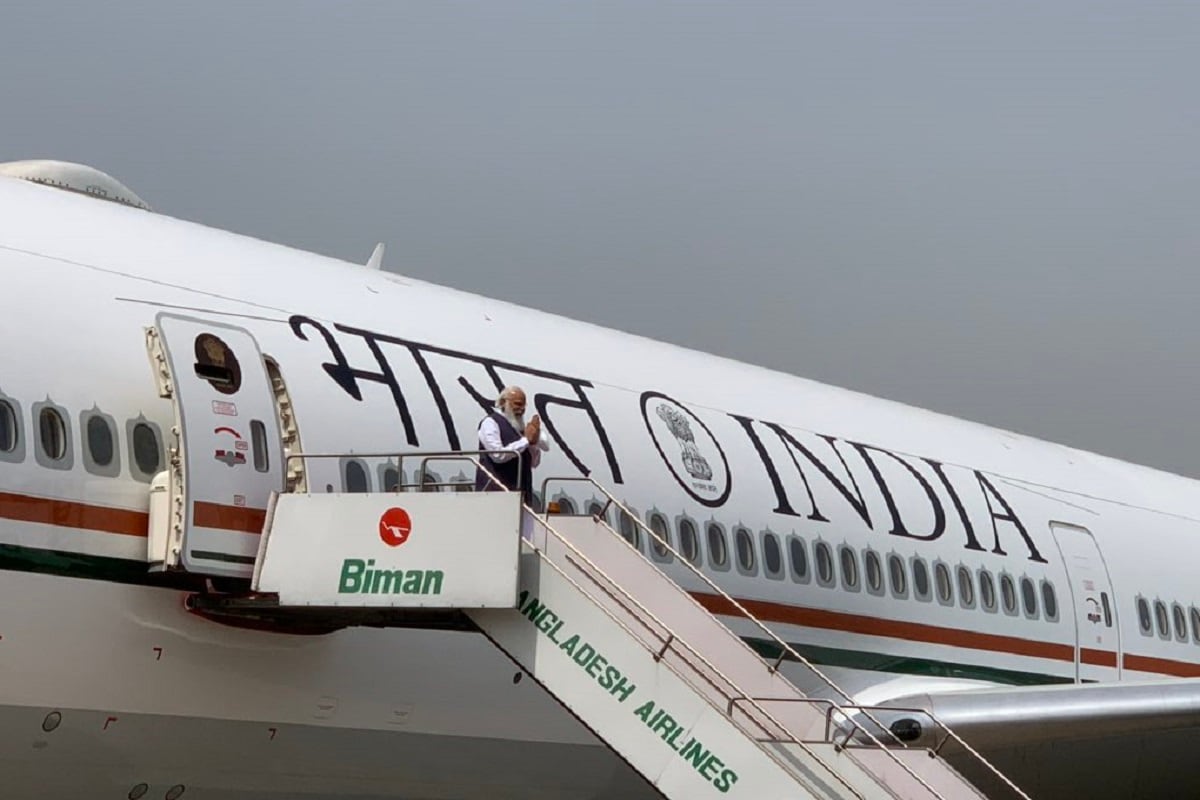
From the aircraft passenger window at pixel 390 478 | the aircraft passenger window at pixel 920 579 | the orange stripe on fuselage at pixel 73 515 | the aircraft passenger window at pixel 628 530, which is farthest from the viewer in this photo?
the aircraft passenger window at pixel 920 579

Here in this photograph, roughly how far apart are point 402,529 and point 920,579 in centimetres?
771

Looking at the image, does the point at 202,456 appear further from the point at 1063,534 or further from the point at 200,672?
the point at 1063,534

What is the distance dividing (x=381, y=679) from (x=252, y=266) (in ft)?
8.73

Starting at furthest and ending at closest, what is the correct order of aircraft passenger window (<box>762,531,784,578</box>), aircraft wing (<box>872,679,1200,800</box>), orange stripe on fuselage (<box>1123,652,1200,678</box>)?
orange stripe on fuselage (<box>1123,652,1200,678</box>) → aircraft passenger window (<box>762,531,784,578</box>) → aircraft wing (<box>872,679,1200,800</box>)

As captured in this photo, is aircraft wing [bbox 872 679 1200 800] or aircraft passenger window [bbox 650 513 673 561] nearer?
aircraft passenger window [bbox 650 513 673 561]

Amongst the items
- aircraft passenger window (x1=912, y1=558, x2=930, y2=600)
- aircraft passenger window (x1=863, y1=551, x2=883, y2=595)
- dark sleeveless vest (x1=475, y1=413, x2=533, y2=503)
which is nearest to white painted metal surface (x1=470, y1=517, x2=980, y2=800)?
dark sleeveless vest (x1=475, y1=413, x2=533, y2=503)

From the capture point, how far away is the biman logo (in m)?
9.98

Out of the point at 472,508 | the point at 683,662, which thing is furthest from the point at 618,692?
the point at 472,508

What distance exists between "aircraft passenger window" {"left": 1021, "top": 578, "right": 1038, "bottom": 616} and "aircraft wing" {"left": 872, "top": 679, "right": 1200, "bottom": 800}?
2169 millimetres

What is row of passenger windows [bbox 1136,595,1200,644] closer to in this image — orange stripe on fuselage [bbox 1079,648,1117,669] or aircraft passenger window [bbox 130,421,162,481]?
orange stripe on fuselage [bbox 1079,648,1117,669]

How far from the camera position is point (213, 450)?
10.4m

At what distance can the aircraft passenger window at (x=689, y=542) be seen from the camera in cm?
1401

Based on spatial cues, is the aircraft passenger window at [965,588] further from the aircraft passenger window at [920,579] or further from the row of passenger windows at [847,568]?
the aircraft passenger window at [920,579]

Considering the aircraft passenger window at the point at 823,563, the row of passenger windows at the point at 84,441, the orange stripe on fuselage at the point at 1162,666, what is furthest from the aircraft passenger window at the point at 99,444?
the orange stripe on fuselage at the point at 1162,666
